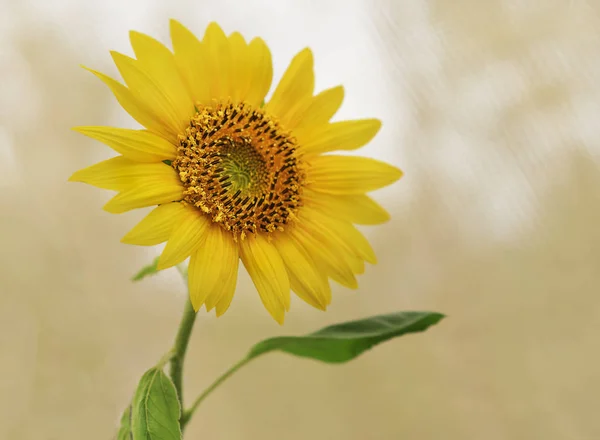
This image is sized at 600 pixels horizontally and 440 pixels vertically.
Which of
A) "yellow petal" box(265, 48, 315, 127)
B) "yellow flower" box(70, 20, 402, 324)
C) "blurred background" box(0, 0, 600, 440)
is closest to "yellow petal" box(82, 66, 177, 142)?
"yellow flower" box(70, 20, 402, 324)

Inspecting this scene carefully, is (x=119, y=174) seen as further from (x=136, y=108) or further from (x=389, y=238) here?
(x=389, y=238)

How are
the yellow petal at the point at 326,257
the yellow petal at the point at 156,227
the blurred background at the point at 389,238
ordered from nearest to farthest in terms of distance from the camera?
the yellow petal at the point at 156,227 → the yellow petal at the point at 326,257 → the blurred background at the point at 389,238

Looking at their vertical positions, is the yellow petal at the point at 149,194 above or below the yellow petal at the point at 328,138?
above

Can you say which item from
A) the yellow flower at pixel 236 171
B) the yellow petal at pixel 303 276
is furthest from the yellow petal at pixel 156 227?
the yellow petal at pixel 303 276

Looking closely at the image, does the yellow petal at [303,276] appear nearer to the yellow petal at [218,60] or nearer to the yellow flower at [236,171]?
the yellow flower at [236,171]

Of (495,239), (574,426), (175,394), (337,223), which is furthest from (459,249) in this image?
(175,394)

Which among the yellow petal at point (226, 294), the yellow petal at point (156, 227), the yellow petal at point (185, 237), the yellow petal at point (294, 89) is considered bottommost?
the yellow petal at point (226, 294)

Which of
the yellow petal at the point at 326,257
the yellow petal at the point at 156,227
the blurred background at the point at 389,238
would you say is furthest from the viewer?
the blurred background at the point at 389,238
